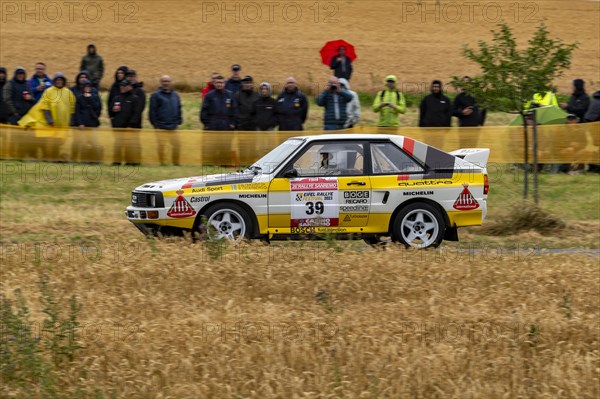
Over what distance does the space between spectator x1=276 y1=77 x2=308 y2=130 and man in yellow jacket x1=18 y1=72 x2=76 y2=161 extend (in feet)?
13.3

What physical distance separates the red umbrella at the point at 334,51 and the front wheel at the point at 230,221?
9.92 meters

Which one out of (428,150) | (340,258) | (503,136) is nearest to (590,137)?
(503,136)

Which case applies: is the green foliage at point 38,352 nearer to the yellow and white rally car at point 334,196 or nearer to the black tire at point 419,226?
the yellow and white rally car at point 334,196

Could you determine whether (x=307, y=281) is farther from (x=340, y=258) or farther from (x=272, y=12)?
(x=272, y=12)

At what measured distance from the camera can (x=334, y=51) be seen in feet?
78.3

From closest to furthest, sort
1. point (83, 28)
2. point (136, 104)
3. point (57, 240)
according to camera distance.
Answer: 1. point (57, 240)
2. point (136, 104)
3. point (83, 28)

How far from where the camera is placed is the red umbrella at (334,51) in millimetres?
23309

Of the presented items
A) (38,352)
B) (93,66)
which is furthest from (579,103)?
(38,352)

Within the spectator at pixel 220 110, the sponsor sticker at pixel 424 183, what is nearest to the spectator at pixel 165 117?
the spectator at pixel 220 110

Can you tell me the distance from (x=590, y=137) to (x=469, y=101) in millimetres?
2427

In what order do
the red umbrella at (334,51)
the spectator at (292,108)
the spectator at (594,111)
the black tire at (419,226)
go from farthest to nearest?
the red umbrella at (334,51), the spectator at (594,111), the spectator at (292,108), the black tire at (419,226)

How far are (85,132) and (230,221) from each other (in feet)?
26.2

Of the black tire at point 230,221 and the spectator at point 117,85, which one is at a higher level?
the spectator at point 117,85

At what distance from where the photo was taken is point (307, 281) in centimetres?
1189
